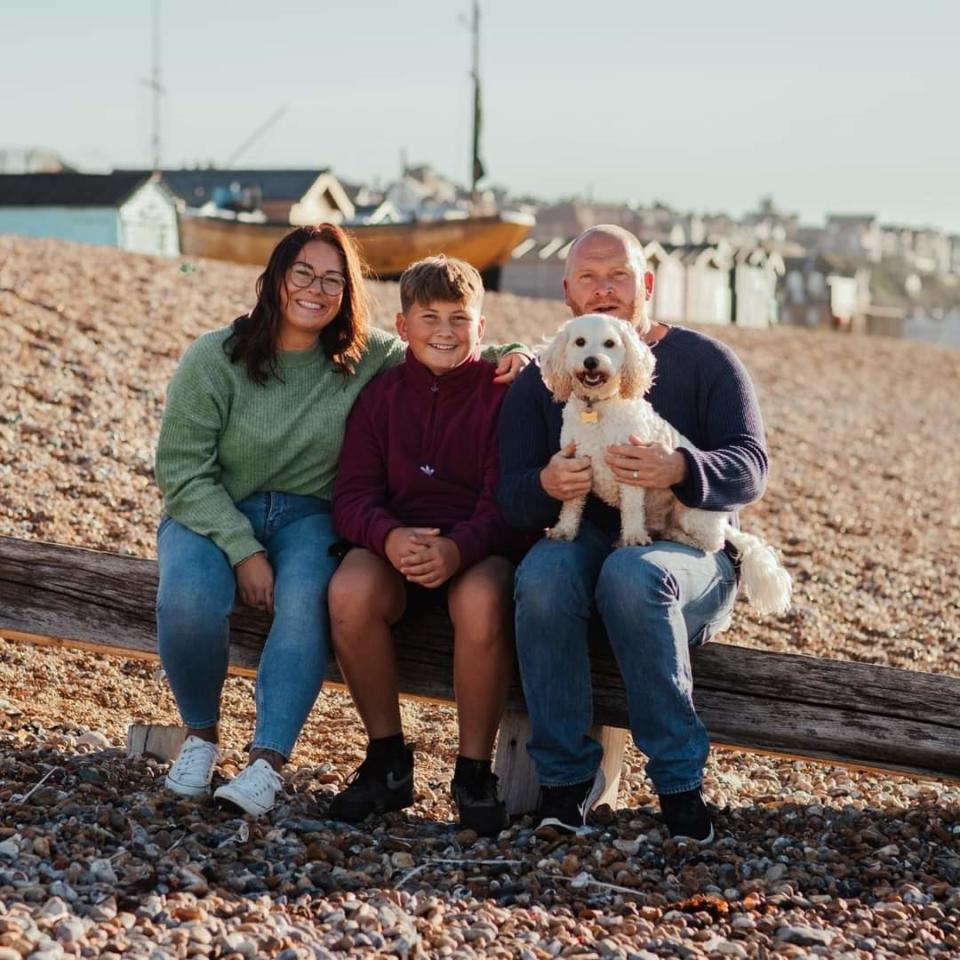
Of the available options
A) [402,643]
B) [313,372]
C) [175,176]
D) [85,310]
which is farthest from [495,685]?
[175,176]

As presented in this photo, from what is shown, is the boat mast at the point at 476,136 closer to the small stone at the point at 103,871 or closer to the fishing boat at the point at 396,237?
the fishing boat at the point at 396,237

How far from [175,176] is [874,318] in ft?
86.4

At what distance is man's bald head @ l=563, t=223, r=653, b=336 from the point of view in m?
4.30

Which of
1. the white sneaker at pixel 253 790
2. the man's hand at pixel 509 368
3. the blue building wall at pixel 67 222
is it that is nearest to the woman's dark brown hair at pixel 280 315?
the man's hand at pixel 509 368

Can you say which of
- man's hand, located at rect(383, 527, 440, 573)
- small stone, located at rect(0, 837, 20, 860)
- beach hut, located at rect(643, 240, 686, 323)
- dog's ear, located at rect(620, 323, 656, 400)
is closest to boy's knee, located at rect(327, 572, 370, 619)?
man's hand, located at rect(383, 527, 440, 573)

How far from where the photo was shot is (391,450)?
14.2 ft

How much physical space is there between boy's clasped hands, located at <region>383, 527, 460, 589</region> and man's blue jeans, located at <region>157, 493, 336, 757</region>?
0.84 ft

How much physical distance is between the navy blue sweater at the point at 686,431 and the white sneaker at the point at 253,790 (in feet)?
3.30

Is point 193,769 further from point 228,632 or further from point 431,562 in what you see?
point 431,562

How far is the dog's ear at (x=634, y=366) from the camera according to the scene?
4027mm

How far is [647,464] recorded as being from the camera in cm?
406

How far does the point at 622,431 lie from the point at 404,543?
28.2 inches

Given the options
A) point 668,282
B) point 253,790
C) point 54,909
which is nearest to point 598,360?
point 253,790

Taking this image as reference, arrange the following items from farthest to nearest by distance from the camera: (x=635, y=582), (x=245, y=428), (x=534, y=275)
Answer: (x=534, y=275), (x=245, y=428), (x=635, y=582)
